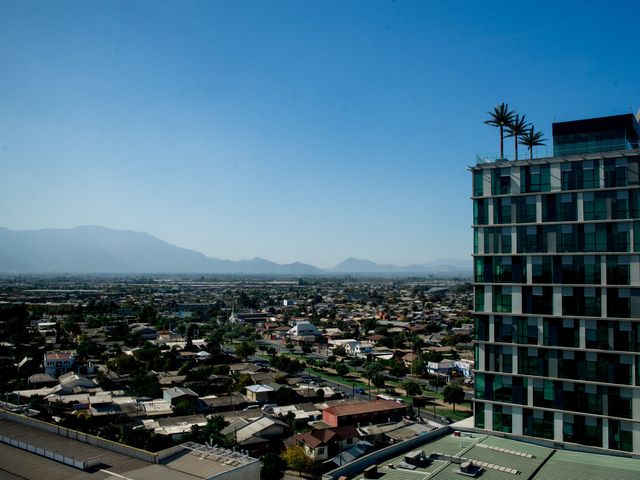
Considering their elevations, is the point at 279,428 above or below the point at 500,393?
below

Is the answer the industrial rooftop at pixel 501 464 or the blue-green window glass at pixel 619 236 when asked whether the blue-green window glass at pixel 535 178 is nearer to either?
the blue-green window glass at pixel 619 236

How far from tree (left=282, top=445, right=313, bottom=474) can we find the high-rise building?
11651 millimetres

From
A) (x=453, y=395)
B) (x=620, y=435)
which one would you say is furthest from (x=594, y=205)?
(x=453, y=395)

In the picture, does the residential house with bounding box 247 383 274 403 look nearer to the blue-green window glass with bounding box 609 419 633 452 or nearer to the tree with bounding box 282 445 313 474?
the tree with bounding box 282 445 313 474

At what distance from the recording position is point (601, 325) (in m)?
14.7

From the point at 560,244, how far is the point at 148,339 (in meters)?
61.6

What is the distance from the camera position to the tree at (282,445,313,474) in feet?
84.3

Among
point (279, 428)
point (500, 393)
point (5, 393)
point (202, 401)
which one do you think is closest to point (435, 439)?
point (500, 393)

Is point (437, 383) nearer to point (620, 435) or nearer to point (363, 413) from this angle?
point (363, 413)

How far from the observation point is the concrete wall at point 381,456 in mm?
14166

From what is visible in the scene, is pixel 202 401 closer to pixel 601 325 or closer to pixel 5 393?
pixel 5 393

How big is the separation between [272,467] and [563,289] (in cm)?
1469

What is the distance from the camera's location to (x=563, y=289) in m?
15.2

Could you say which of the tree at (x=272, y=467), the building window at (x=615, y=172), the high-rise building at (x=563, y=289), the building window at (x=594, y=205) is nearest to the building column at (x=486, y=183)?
the high-rise building at (x=563, y=289)
